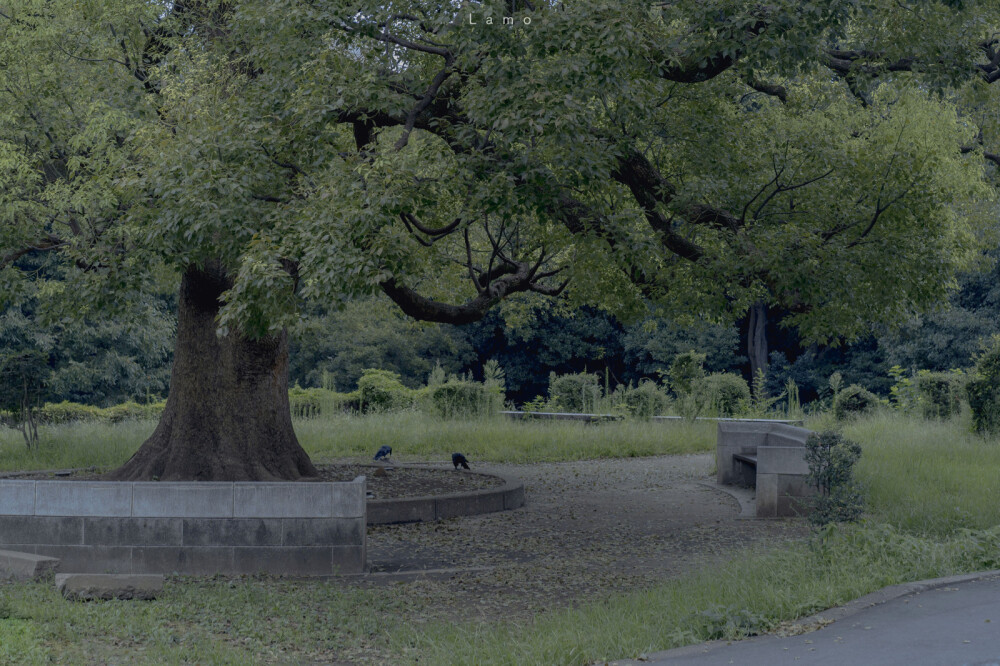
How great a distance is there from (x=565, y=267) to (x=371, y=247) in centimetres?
667

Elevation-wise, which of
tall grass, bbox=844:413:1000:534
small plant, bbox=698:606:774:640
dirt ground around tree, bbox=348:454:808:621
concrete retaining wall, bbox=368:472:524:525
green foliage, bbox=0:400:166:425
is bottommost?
dirt ground around tree, bbox=348:454:808:621

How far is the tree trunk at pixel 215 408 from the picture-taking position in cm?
1188

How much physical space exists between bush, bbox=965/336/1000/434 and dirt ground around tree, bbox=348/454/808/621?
14.7 feet

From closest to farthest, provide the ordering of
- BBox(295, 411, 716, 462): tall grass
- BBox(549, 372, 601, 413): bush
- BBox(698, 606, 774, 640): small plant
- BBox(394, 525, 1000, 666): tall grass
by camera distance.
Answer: BBox(394, 525, 1000, 666): tall grass → BBox(698, 606, 774, 640): small plant → BBox(295, 411, 716, 462): tall grass → BBox(549, 372, 601, 413): bush

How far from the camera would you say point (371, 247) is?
27.3ft

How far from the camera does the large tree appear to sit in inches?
354

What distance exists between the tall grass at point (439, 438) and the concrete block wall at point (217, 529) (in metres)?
7.76

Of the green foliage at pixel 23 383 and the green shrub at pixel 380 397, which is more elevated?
the green foliage at pixel 23 383

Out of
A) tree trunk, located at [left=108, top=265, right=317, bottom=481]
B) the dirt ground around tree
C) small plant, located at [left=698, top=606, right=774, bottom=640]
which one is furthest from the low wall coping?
small plant, located at [left=698, top=606, right=774, bottom=640]

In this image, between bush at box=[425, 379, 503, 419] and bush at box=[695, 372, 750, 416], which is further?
bush at box=[695, 372, 750, 416]

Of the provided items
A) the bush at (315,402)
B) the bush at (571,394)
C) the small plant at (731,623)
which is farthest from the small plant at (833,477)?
the bush at (571,394)

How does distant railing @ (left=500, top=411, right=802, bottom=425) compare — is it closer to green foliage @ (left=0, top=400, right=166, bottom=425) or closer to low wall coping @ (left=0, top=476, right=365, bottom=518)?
green foliage @ (left=0, top=400, right=166, bottom=425)

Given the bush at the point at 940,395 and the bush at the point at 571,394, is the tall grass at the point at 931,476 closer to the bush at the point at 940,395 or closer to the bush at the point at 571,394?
the bush at the point at 940,395

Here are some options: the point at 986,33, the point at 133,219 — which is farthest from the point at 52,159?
the point at 986,33
